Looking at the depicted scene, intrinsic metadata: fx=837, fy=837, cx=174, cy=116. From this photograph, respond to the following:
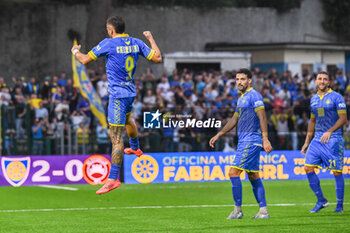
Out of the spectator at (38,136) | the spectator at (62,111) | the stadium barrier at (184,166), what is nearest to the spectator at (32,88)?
the spectator at (62,111)

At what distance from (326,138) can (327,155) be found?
323mm

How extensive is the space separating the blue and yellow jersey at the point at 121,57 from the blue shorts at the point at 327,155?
391 centimetres

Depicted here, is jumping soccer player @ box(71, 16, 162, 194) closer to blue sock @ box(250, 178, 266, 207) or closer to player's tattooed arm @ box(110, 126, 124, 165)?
player's tattooed arm @ box(110, 126, 124, 165)

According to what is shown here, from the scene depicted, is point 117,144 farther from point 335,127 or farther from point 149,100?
point 149,100

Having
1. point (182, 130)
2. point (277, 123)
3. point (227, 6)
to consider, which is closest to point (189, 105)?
point (182, 130)

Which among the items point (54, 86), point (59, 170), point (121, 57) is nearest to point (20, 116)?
point (54, 86)

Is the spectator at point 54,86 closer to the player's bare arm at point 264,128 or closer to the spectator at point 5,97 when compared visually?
the spectator at point 5,97

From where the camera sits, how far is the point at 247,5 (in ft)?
124

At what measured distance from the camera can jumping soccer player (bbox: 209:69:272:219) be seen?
12469 mm

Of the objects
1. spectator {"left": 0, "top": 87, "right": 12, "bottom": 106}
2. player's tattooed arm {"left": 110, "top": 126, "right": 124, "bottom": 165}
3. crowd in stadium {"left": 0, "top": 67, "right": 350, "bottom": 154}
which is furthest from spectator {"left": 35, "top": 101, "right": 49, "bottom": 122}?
player's tattooed arm {"left": 110, "top": 126, "right": 124, "bottom": 165}

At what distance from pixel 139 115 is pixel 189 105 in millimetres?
1354

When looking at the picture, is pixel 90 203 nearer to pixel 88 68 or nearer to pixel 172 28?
pixel 88 68

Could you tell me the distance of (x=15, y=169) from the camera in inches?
749

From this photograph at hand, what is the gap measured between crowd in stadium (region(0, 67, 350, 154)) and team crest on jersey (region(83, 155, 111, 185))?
4.48 ft
